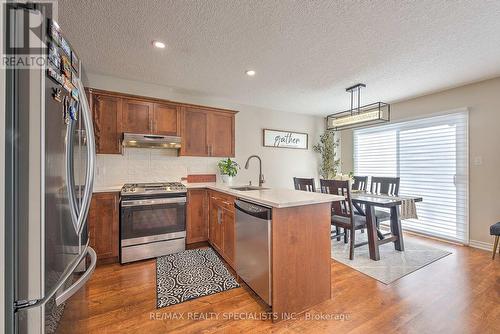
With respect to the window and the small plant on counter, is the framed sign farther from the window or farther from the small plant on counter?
the window

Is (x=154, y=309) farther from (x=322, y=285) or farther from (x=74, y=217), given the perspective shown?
(x=322, y=285)

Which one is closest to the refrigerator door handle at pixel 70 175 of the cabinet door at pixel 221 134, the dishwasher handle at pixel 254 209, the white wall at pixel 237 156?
the dishwasher handle at pixel 254 209

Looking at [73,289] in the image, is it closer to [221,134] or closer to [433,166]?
[221,134]

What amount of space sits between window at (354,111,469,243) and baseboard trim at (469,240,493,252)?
0.32 feet

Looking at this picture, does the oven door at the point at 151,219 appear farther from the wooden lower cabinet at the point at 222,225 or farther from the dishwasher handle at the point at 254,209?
the dishwasher handle at the point at 254,209

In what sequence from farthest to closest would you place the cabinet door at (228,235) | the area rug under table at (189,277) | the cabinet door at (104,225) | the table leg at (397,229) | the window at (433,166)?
the window at (433,166) → the table leg at (397,229) → the cabinet door at (104,225) → the cabinet door at (228,235) → the area rug under table at (189,277)

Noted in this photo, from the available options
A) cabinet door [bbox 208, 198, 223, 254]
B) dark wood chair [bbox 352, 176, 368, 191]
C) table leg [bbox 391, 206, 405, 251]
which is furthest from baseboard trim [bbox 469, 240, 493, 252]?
cabinet door [bbox 208, 198, 223, 254]

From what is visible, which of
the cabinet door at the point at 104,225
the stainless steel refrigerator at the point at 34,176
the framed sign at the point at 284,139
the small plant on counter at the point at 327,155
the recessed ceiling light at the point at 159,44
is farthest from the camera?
the small plant on counter at the point at 327,155

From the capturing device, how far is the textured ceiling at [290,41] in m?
1.71

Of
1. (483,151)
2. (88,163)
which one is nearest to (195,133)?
(88,163)

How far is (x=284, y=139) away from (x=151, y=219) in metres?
3.05

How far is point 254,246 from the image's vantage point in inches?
76.4

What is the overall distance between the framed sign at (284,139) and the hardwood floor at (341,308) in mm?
2785

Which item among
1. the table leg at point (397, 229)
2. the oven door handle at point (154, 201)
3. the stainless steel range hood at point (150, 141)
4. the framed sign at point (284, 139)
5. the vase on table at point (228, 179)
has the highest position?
the framed sign at point (284, 139)
